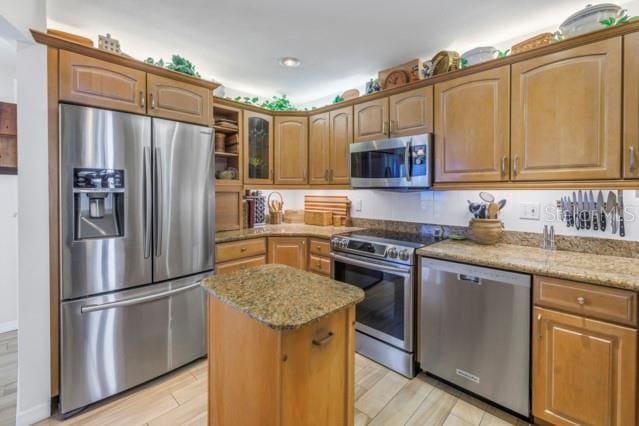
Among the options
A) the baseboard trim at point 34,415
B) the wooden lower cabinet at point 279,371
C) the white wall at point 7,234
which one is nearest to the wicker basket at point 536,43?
the wooden lower cabinet at point 279,371

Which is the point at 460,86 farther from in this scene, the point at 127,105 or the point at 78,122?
the point at 78,122

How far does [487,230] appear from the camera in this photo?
2.15 meters

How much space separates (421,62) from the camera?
2.60 m

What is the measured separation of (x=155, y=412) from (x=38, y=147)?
67.6 inches

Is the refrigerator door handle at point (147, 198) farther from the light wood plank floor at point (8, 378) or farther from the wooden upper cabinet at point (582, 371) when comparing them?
the wooden upper cabinet at point (582, 371)

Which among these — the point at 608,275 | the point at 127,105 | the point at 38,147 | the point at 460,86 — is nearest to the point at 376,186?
the point at 460,86

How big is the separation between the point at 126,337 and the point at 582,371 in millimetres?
2637

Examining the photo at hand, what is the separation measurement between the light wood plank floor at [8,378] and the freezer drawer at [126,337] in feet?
1.20

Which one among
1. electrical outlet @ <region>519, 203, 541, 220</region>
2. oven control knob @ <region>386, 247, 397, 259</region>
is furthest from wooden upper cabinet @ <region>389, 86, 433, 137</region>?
oven control knob @ <region>386, 247, 397, 259</region>

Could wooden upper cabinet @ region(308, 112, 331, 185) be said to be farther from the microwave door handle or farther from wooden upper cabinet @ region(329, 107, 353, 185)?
the microwave door handle

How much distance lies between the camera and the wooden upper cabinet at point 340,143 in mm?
2932

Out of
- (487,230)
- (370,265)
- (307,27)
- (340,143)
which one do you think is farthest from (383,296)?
(307,27)

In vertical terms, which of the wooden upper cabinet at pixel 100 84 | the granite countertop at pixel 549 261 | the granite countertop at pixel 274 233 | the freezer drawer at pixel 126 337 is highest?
the wooden upper cabinet at pixel 100 84

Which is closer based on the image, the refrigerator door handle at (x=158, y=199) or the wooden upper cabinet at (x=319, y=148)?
the refrigerator door handle at (x=158, y=199)
